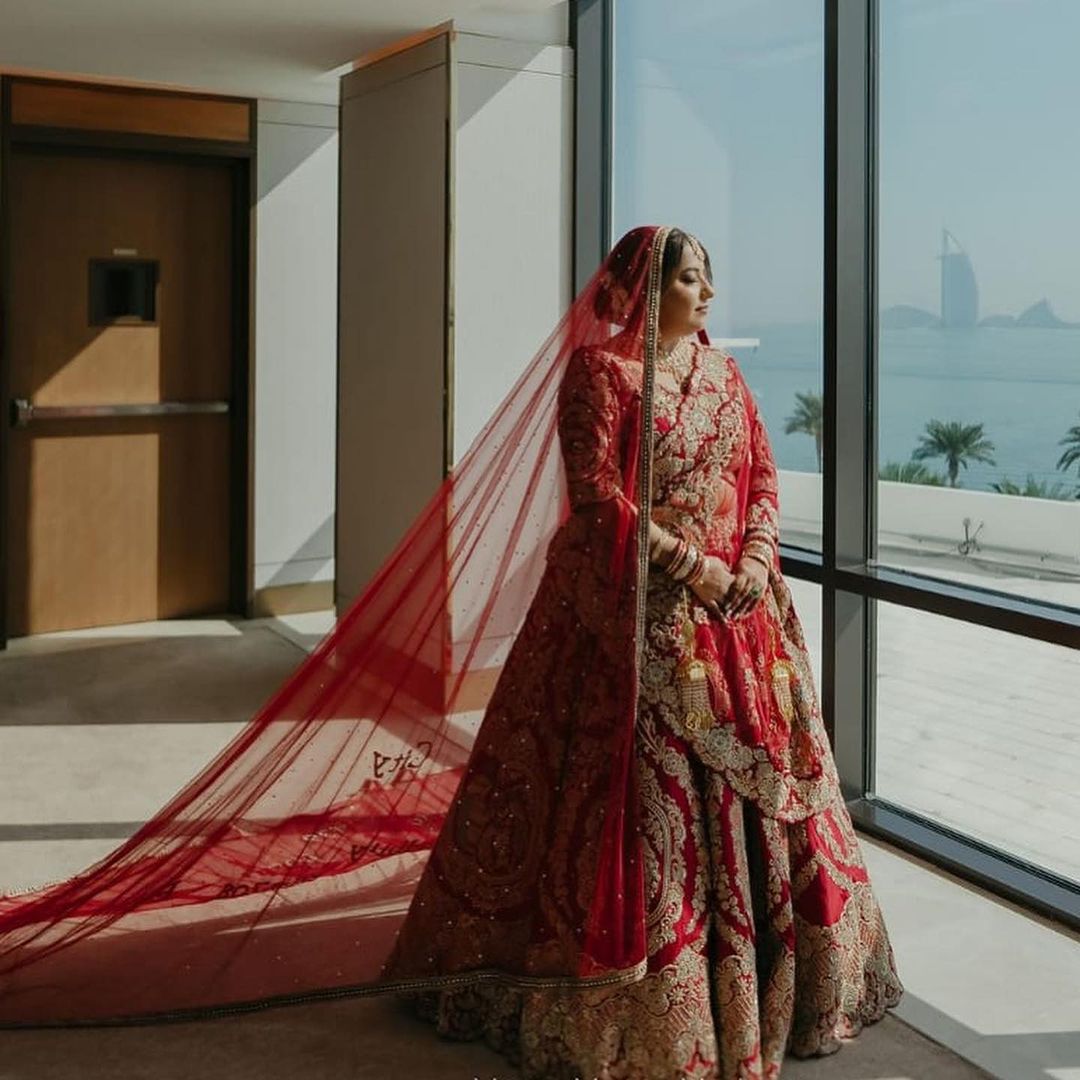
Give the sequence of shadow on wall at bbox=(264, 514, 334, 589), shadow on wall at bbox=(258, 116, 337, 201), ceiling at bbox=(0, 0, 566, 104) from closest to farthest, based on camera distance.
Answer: ceiling at bbox=(0, 0, 566, 104)
shadow on wall at bbox=(258, 116, 337, 201)
shadow on wall at bbox=(264, 514, 334, 589)

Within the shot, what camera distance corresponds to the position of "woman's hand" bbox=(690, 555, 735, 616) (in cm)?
264

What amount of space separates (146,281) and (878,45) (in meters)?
3.73

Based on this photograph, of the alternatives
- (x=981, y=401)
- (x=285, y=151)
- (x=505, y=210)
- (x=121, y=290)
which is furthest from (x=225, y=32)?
(x=981, y=401)

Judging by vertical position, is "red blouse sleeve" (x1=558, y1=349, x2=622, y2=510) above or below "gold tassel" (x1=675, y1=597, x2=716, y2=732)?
above

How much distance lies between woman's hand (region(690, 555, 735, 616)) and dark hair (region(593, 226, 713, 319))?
499mm

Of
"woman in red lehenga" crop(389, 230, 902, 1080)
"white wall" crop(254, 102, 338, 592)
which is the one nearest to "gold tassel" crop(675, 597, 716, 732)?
"woman in red lehenga" crop(389, 230, 902, 1080)

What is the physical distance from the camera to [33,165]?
613cm

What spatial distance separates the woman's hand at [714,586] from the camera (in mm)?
2639

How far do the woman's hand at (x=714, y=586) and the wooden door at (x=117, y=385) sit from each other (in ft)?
14.1

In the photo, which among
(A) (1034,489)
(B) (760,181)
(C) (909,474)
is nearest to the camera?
(A) (1034,489)

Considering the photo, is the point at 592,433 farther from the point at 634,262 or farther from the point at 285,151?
the point at 285,151

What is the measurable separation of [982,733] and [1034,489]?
26.7 inches

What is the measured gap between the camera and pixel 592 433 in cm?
260

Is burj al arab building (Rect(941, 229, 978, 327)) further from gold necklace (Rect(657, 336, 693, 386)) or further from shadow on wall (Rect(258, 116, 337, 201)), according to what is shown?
shadow on wall (Rect(258, 116, 337, 201))
